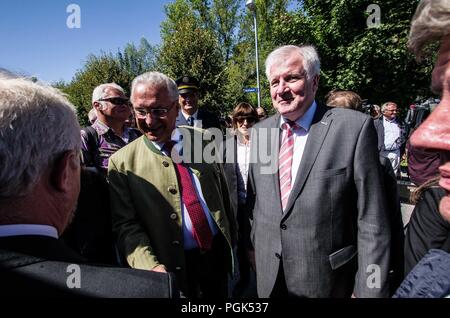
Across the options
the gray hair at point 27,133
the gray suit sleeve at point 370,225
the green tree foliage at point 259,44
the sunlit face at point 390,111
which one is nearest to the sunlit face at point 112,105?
the gray hair at point 27,133

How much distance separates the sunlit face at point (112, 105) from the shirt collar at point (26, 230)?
266cm

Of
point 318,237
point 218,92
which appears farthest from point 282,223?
point 218,92

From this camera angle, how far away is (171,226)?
2.16 meters

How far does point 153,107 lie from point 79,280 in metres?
1.47

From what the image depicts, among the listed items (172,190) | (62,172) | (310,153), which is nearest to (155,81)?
(172,190)

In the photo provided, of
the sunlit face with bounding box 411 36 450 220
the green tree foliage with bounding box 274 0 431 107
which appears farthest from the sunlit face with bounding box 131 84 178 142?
the green tree foliage with bounding box 274 0 431 107

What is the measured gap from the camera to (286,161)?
2123 mm

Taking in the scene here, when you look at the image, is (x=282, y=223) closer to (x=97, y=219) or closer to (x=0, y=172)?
(x=97, y=219)

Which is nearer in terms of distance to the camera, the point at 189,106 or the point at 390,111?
the point at 189,106

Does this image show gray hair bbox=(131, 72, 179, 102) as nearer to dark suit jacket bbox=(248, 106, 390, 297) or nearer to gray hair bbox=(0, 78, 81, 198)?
dark suit jacket bbox=(248, 106, 390, 297)

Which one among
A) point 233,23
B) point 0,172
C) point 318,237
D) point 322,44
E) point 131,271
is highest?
point 233,23

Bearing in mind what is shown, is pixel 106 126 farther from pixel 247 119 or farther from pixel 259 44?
pixel 259 44

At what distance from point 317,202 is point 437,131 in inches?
46.9

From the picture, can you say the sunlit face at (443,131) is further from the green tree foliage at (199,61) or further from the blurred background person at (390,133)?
the green tree foliage at (199,61)
